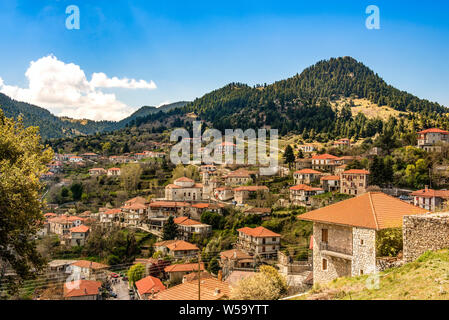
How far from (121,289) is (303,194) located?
2023cm

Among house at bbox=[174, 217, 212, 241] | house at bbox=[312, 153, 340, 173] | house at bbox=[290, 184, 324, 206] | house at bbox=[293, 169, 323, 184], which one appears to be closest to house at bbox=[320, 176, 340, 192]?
house at bbox=[290, 184, 324, 206]

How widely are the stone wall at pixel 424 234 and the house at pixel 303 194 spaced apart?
1122 inches

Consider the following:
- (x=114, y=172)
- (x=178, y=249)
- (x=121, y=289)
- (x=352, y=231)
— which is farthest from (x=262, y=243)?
(x=114, y=172)

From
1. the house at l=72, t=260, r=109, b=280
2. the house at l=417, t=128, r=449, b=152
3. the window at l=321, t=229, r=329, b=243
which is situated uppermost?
the house at l=417, t=128, r=449, b=152

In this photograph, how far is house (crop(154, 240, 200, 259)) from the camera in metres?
29.6

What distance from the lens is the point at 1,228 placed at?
7.41 meters

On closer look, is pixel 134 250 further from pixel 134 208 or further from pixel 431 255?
pixel 431 255

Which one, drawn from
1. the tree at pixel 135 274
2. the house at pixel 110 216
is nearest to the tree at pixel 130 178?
the house at pixel 110 216

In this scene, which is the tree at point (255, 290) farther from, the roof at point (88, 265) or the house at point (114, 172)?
the house at point (114, 172)

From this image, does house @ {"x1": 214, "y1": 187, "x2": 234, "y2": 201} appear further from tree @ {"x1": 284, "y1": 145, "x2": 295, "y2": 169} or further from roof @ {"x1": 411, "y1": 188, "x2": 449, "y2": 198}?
roof @ {"x1": 411, "y1": 188, "x2": 449, "y2": 198}

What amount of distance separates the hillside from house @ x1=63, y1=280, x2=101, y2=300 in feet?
59.2

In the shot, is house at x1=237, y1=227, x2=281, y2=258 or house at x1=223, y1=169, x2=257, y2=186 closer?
house at x1=237, y1=227, x2=281, y2=258

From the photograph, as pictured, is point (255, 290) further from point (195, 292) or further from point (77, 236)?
point (77, 236)

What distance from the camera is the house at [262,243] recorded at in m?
28.3
